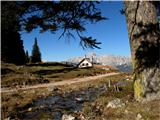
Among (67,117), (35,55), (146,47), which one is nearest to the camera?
(67,117)

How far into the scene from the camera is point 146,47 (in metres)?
10.2

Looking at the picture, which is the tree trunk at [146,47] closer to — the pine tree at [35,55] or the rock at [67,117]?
the rock at [67,117]

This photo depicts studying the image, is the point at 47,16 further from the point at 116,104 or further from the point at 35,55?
the point at 35,55

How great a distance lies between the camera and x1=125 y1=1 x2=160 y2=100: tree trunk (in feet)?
33.2

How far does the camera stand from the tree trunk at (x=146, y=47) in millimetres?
10109

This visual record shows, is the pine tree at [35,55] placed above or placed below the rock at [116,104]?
above

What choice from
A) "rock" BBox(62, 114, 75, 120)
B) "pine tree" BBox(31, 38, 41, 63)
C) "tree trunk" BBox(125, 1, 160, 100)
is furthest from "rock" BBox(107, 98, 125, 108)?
"pine tree" BBox(31, 38, 41, 63)

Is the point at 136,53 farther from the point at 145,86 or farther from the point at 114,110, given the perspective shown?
the point at 114,110

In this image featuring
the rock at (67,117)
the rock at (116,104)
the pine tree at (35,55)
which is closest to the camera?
the rock at (67,117)

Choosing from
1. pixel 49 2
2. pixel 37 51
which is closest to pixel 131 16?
pixel 49 2

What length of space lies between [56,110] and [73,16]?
3.73 metres

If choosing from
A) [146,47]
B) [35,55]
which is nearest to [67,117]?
[146,47]

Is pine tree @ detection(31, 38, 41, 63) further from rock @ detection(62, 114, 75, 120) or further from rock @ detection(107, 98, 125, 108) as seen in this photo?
rock @ detection(62, 114, 75, 120)

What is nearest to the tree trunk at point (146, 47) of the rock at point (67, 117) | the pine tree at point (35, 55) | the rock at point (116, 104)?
the rock at point (116, 104)
